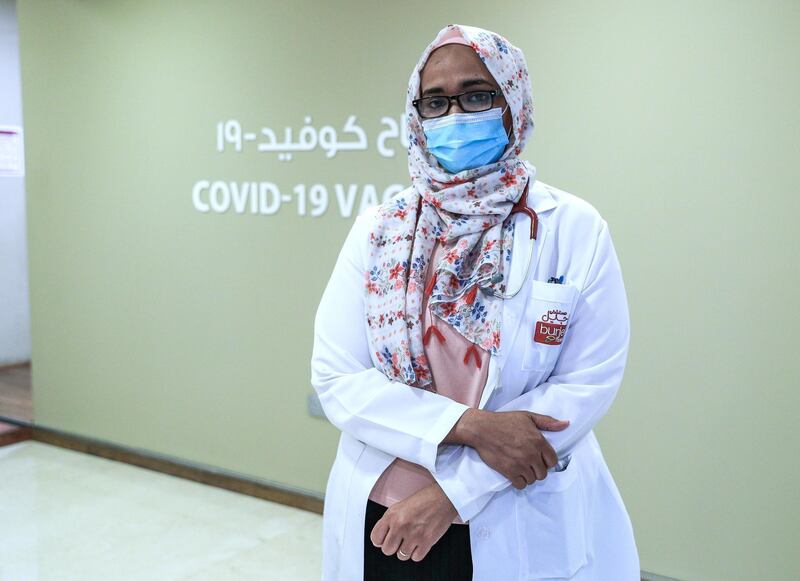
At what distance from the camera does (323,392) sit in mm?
1421

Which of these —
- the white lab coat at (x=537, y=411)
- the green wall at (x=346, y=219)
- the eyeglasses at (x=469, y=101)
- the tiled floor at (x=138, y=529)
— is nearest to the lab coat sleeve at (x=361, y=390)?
the white lab coat at (x=537, y=411)

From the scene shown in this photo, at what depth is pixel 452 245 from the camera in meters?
1.39

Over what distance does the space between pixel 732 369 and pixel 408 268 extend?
1.67 metres

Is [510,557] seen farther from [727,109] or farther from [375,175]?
[375,175]

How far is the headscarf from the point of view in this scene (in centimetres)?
132

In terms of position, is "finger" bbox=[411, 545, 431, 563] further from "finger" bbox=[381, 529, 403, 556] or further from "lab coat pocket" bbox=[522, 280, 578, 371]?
"lab coat pocket" bbox=[522, 280, 578, 371]

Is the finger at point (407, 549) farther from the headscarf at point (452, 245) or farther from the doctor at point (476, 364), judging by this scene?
the headscarf at point (452, 245)

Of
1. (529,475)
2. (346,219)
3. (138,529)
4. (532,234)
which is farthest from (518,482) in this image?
(138,529)

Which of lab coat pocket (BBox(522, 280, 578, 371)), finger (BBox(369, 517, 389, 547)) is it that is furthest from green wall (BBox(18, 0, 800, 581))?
finger (BBox(369, 517, 389, 547))

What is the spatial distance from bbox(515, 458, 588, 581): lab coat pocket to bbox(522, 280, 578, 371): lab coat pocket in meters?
0.19

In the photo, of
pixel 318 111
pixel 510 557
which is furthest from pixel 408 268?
pixel 318 111

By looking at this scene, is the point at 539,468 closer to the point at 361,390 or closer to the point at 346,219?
the point at 361,390

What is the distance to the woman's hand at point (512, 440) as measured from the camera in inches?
49.5

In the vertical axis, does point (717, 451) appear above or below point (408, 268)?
below
